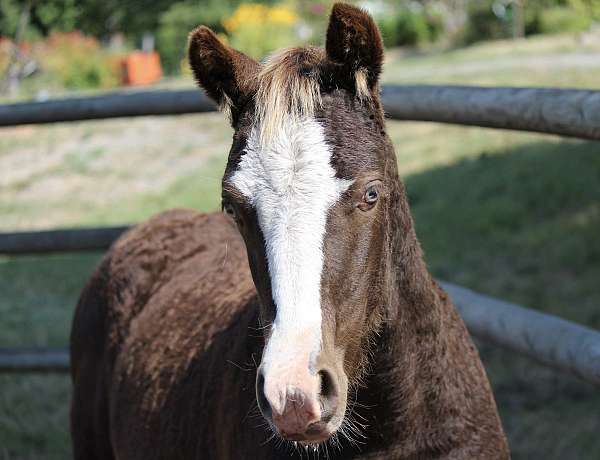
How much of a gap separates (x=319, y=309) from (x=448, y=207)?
7.29 meters

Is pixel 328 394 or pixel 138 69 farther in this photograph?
pixel 138 69

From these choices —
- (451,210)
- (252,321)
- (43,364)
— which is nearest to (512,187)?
(451,210)

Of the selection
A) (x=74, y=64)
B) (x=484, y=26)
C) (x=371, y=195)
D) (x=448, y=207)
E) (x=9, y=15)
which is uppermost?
(x=371, y=195)

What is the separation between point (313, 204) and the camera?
204 cm

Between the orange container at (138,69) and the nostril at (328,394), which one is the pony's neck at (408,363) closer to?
the nostril at (328,394)

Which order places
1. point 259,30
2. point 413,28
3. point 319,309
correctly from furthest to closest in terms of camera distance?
point 413,28 → point 259,30 → point 319,309

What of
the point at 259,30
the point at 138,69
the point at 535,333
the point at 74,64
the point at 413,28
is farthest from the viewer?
the point at 413,28

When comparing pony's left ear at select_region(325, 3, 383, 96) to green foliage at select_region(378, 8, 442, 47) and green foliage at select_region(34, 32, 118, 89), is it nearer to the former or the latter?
green foliage at select_region(34, 32, 118, 89)

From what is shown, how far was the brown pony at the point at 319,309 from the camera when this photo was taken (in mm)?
1976

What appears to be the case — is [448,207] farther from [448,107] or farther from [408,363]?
[408,363]

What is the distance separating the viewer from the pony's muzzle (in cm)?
182

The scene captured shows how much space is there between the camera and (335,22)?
2172 millimetres

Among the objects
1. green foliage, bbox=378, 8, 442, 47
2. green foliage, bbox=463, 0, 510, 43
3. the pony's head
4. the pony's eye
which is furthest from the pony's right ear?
green foliage, bbox=378, 8, 442, 47

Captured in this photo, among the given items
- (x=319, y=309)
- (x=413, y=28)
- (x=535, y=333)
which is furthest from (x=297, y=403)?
(x=413, y=28)
